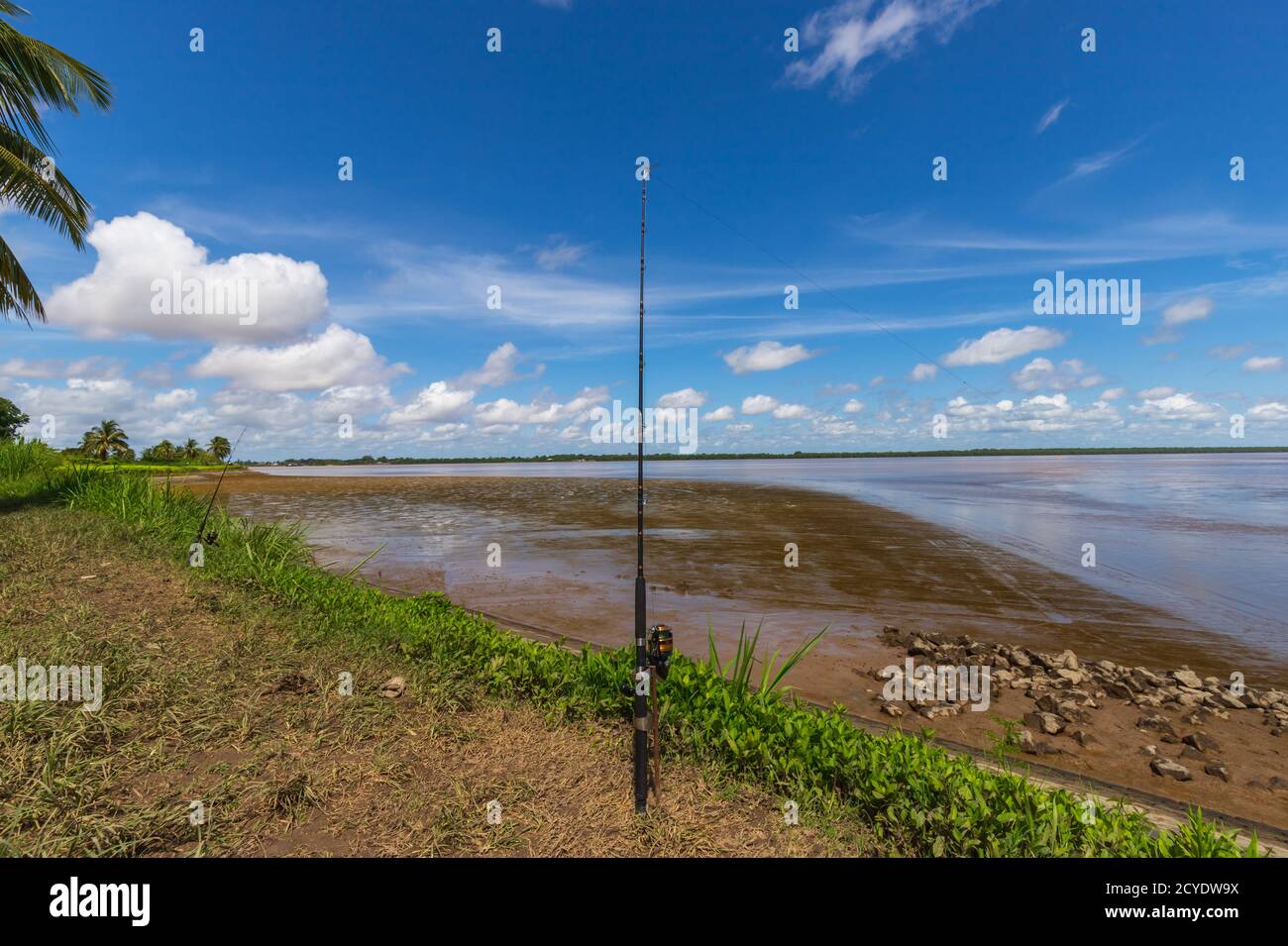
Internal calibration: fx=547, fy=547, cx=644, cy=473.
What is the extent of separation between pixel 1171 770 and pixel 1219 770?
1.31ft

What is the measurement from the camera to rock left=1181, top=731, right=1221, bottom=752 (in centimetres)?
557

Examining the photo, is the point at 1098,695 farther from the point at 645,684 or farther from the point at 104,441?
the point at 104,441

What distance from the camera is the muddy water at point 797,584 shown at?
8.91m

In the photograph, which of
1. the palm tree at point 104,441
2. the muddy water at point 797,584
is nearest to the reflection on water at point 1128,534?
the muddy water at point 797,584

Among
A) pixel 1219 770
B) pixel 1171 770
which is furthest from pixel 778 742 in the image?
pixel 1219 770

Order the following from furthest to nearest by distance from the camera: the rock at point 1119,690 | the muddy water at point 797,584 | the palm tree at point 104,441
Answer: the palm tree at point 104,441, the muddy water at point 797,584, the rock at point 1119,690

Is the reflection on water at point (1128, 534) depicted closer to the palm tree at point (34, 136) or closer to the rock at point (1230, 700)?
the rock at point (1230, 700)

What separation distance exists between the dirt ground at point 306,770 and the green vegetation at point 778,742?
9.8 inches

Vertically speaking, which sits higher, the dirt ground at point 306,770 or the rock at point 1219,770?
the dirt ground at point 306,770

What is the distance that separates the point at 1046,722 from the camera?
590 cm

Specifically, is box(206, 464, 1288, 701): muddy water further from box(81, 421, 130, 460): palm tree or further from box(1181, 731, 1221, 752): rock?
box(81, 421, 130, 460): palm tree
